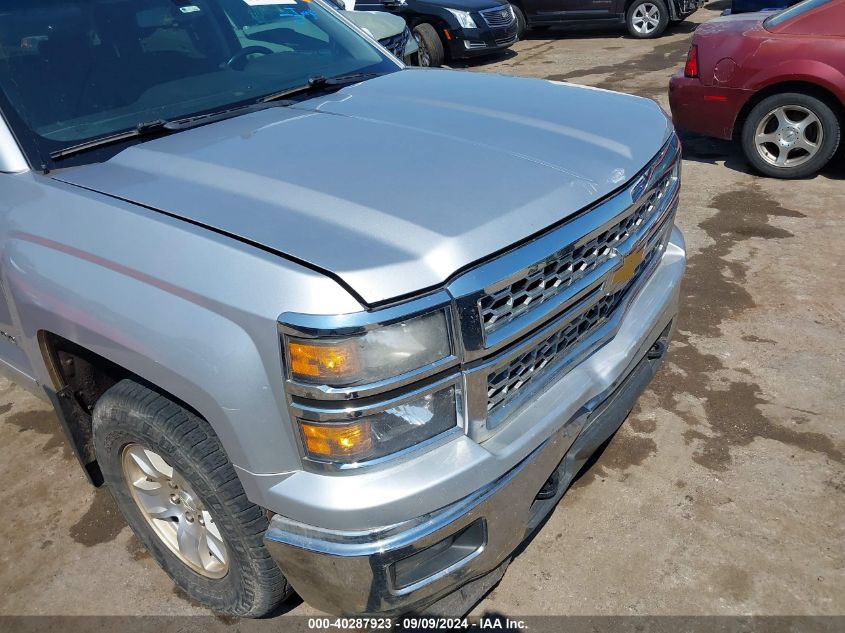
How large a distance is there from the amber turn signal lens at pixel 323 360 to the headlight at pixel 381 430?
4.5 inches

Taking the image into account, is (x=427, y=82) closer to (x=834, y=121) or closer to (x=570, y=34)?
(x=834, y=121)

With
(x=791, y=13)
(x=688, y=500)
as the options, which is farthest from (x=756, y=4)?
(x=688, y=500)

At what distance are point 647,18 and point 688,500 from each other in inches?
429

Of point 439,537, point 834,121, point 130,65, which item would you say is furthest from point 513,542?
point 834,121

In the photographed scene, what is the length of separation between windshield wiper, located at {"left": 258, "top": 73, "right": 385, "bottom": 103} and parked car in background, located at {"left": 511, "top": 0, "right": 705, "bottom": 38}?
9.97 metres

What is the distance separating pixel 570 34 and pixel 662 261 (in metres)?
11.4

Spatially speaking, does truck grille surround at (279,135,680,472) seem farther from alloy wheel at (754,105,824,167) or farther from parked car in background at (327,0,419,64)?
parked car in background at (327,0,419,64)

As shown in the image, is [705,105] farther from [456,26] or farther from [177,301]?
[456,26]

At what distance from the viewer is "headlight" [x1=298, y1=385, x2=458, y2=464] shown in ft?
5.51

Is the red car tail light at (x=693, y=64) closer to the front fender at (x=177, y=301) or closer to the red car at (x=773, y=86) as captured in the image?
the red car at (x=773, y=86)

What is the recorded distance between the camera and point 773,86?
18.1 ft

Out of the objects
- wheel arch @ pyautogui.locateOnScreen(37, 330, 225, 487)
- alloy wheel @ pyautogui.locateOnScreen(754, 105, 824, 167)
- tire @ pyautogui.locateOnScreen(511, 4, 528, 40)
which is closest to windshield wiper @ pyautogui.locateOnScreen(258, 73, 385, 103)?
wheel arch @ pyautogui.locateOnScreen(37, 330, 225, 487)

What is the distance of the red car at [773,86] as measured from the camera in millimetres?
5301

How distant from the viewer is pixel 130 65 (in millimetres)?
2701
